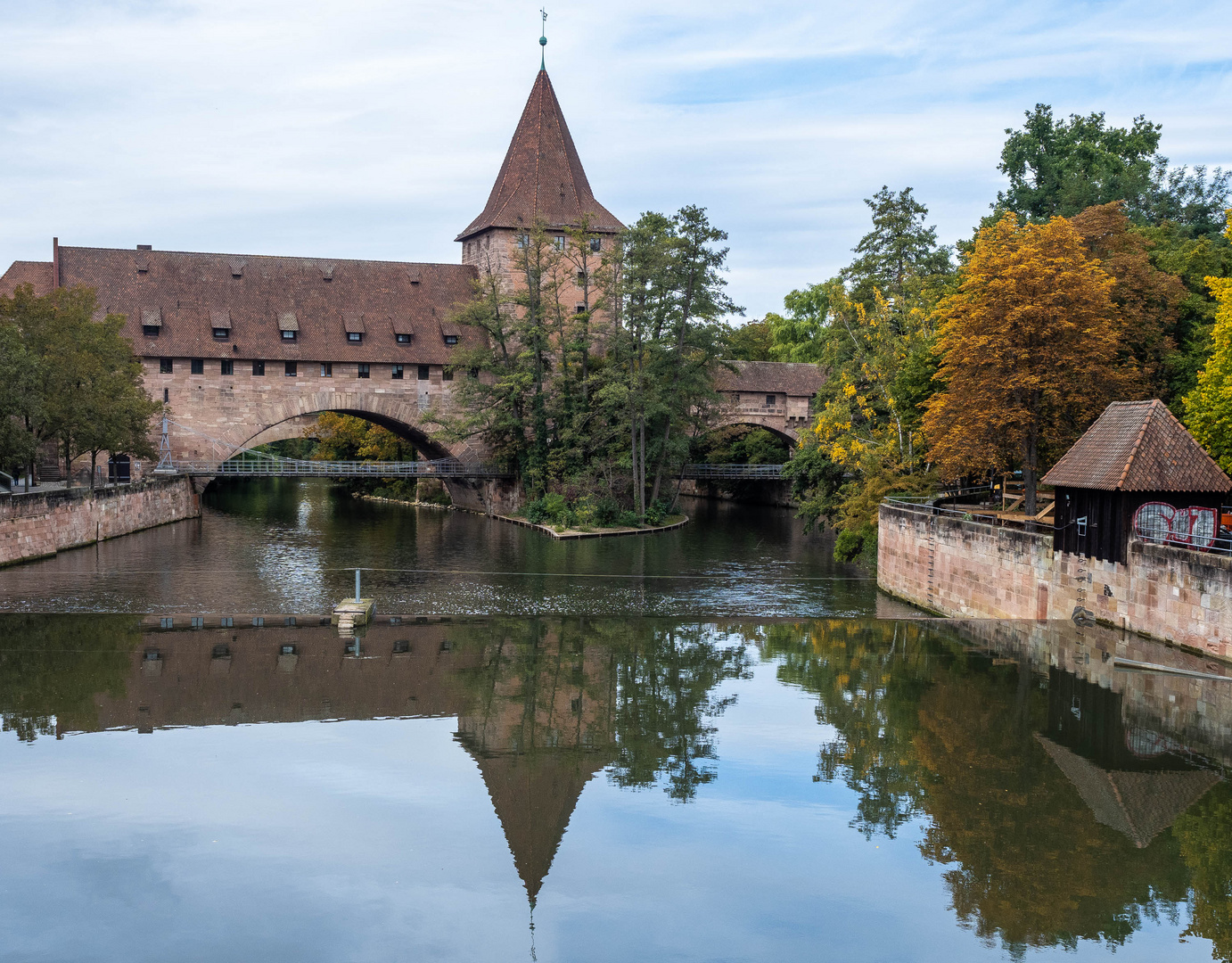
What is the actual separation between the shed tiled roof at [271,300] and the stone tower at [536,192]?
2871mm

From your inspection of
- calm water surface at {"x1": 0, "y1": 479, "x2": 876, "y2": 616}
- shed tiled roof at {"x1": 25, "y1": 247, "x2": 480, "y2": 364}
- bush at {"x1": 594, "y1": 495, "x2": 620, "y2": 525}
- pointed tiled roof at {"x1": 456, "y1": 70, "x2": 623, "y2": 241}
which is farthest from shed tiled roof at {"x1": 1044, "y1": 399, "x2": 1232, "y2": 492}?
pointed tiled roof at {"x1": 456, "y1": 70, "x2": 623, "y2": 241}

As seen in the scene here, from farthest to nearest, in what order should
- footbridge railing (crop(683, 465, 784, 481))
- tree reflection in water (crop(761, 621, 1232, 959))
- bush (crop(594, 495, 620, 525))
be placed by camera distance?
footbridge railing (crop(683, 465, 784, 481)) → bush (crop(594, 495, 620, 525)) → tree reflection in water (crop(761, 621, 1232, 959))

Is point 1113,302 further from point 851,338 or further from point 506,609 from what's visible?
point 506,609

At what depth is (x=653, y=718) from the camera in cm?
1450

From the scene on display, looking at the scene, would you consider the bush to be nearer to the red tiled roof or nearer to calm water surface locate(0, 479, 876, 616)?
calm water surface locate(0, 479, 876, 616)

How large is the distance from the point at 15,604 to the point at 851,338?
22875 mm

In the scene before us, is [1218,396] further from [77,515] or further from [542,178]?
[542,178]

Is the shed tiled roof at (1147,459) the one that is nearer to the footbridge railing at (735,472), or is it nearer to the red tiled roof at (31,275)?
the footbridge railing at (735,472)

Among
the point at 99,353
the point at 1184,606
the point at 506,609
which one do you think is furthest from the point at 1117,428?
the point at 99,353

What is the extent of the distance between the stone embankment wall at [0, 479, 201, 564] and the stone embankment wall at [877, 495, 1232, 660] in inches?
777

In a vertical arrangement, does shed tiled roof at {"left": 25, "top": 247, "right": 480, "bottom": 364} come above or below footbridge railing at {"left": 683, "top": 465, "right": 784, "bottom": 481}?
above

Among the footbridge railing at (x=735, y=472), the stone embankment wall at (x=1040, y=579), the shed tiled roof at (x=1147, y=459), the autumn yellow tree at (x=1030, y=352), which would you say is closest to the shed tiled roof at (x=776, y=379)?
the footbridge railing at (x=735, y=472)

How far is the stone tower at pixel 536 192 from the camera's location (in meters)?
51.2

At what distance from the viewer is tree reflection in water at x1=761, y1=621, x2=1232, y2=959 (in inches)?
356
